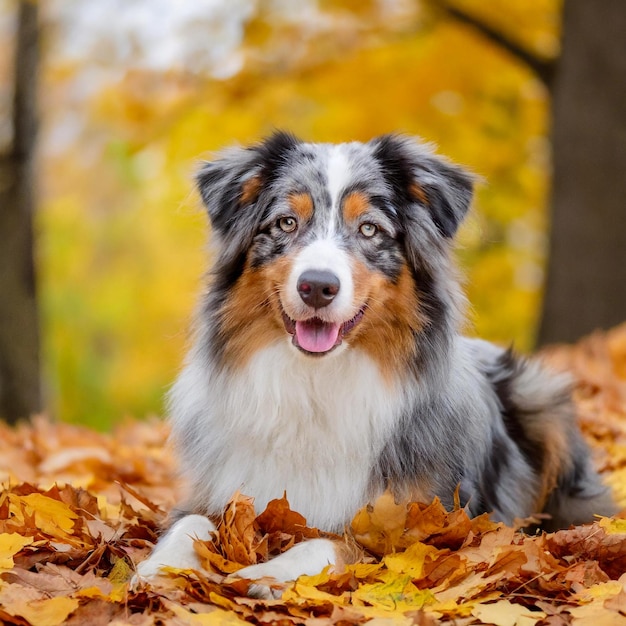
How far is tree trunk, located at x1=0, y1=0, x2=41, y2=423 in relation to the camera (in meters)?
8.50

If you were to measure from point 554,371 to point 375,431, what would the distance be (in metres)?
1.47

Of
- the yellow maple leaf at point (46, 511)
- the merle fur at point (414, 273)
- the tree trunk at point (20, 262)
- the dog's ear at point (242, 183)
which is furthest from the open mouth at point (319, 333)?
the tree trunk at point (20, 262)

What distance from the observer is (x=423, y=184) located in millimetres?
3801

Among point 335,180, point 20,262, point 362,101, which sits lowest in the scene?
point 20,262

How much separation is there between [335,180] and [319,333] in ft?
2.01

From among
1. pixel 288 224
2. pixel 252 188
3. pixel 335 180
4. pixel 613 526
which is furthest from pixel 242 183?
pixel 613 526

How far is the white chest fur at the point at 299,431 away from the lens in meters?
3.58

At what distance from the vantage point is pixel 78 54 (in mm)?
11328

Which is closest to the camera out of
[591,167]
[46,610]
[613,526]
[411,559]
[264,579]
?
[46,610]

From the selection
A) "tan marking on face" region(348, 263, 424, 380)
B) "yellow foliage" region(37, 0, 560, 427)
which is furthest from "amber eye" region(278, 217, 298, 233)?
"yellow foliage" region(37, 0, 560, 427)

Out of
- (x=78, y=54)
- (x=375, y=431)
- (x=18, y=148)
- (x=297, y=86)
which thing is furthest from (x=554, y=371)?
(x=78, y=54)

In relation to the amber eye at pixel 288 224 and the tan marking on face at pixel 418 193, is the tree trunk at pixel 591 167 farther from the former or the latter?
the amber eye at pixel 288 224

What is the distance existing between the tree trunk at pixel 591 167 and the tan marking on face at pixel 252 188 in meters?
6.81

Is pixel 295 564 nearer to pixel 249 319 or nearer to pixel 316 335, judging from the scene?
pixel 316 335
